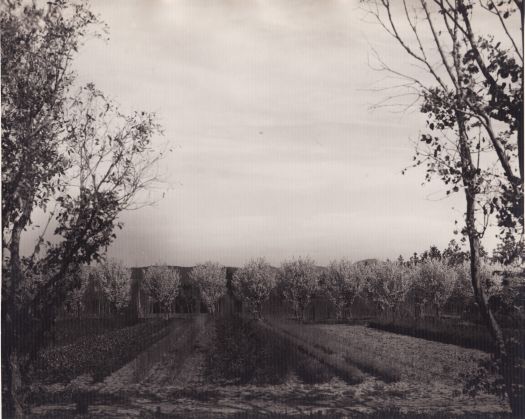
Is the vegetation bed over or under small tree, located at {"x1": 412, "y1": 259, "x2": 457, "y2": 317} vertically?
under

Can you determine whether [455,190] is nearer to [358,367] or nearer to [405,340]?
[358,367]

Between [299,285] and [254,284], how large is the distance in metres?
6.42

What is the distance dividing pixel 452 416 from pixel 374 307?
40.9m

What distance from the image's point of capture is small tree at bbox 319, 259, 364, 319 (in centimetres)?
5094

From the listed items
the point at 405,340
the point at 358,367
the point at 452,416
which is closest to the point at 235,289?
the point at 405,340

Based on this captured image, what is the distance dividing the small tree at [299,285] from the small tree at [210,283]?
11.0 m

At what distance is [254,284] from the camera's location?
56312mm

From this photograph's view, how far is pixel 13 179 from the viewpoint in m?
7.62

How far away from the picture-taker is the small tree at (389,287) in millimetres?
48375

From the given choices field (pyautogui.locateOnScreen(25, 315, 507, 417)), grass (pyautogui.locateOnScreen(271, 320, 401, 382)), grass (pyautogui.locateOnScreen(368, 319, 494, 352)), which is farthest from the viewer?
grass (pyautogui.locateOnScreen(368, 319, 494, 352))

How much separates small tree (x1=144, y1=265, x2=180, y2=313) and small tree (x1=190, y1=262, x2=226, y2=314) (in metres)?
3.63

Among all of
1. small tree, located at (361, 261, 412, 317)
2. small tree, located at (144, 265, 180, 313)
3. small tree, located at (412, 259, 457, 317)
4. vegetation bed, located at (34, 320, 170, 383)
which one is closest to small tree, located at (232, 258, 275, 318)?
small tree, located at (144, 265, 180, 313)

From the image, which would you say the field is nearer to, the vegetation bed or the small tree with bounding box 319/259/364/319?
the vegetation bed

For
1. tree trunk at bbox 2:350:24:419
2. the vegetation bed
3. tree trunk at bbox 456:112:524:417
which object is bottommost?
the vegetation bed
